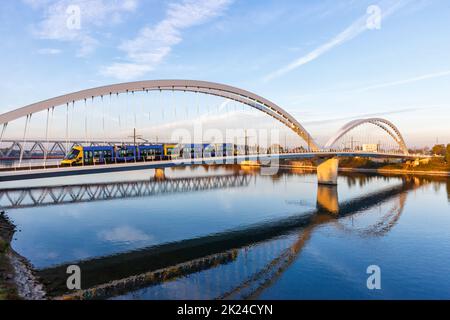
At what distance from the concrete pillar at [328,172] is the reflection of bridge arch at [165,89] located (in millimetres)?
8768

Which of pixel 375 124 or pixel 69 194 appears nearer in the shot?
pixel 69 194

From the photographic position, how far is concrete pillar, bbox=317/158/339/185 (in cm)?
5484

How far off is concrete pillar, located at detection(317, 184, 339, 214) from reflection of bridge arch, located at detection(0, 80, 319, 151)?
36.2ft

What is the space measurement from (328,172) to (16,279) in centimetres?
5020

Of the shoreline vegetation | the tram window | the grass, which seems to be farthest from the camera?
the tram window

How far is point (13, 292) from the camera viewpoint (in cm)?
1273

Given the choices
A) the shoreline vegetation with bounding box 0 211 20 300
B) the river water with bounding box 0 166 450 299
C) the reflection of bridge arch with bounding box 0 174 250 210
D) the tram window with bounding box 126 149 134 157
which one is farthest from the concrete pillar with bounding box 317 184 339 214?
the shoreline vegetation with bounding box 0 211 20 300

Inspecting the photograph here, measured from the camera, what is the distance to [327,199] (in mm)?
42250

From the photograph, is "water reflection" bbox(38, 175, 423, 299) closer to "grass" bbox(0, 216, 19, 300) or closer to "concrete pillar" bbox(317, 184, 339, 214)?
"grass" bbox(0, 216, 19, 300)

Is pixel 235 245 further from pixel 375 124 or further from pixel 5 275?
pixel 375 124

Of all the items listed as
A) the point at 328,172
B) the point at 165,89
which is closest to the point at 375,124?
the point at 328,172

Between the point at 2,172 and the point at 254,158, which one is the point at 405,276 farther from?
the point at 2,172

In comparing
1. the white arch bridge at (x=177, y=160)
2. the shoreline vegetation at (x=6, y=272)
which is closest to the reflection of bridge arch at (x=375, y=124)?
the white arch bridge at (x=177, y=160)

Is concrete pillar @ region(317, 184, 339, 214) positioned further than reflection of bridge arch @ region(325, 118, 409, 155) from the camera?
No
